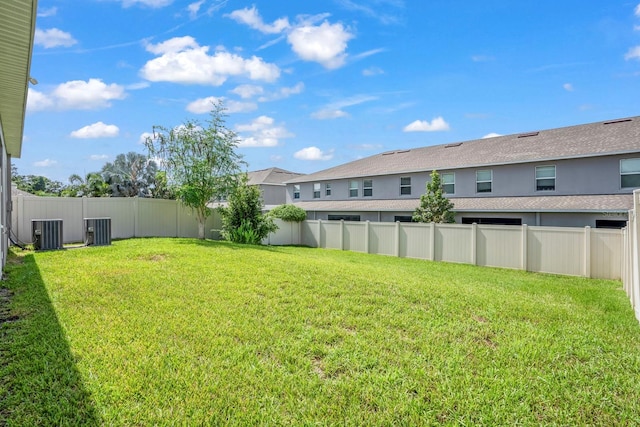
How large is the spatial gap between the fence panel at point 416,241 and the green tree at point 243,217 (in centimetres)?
654

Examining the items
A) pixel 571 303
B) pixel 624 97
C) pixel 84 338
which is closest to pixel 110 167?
pixel 84 338

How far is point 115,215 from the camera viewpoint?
49.9ft

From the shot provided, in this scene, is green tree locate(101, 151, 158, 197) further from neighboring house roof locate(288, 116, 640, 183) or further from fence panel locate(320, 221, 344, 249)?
fence panel locate(320, 221, 344, 249)

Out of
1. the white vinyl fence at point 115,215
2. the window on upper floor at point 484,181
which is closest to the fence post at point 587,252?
the window on upper floor at point 484,181

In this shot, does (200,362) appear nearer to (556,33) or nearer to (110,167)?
(556,33)

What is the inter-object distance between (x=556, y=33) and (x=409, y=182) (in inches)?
377

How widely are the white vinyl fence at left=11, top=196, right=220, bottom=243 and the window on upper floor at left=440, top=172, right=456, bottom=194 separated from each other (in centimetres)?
1233

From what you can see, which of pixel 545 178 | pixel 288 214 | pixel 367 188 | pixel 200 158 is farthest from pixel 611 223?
pixel 200 158

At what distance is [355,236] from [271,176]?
19379 mm

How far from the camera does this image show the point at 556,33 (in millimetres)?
13023

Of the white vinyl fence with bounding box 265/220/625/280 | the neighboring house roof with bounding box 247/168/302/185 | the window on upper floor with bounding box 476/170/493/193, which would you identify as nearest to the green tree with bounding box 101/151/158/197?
the neighboring house roof with bounding box 247/168/302/185

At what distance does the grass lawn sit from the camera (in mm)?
2945

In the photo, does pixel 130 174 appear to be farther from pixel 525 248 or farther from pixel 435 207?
pixel 525 248

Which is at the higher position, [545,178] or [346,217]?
[545,178]
